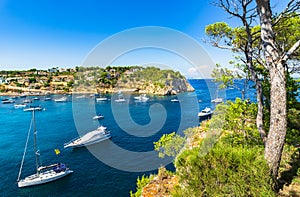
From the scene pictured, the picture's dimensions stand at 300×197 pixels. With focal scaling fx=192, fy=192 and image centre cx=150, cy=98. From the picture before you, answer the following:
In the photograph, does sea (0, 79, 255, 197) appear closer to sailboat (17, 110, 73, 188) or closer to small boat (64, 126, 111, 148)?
sailboat (17, 110, 73, 188)

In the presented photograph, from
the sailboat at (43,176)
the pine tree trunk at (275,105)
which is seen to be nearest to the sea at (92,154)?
the sailboat at (43,176)

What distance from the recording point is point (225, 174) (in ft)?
14.7

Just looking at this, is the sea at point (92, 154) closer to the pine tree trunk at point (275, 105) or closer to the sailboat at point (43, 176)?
the sailboat at point (43, 176)

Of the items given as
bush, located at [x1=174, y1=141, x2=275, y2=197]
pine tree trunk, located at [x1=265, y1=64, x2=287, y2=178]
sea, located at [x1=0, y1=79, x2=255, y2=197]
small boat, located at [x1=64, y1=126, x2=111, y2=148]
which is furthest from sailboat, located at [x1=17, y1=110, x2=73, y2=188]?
pine tree trunk, located at [x1=265, y1=64, x2=287, y2=178]

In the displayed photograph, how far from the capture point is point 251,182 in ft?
13.7

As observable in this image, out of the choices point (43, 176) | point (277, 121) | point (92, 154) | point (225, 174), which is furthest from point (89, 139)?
point (277, 121)

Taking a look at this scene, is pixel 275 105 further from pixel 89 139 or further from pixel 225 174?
pixel 89 139

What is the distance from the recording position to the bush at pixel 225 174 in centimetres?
418

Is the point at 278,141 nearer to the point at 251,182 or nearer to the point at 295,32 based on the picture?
the point at 251,182

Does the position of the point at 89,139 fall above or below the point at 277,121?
below

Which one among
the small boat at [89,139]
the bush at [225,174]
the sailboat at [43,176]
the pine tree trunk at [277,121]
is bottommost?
the sailboat at [43,176]

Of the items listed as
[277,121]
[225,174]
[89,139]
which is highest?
[277,121]

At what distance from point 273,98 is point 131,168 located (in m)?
16.5

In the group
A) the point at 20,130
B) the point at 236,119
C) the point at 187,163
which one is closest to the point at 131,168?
the point at 236,119
